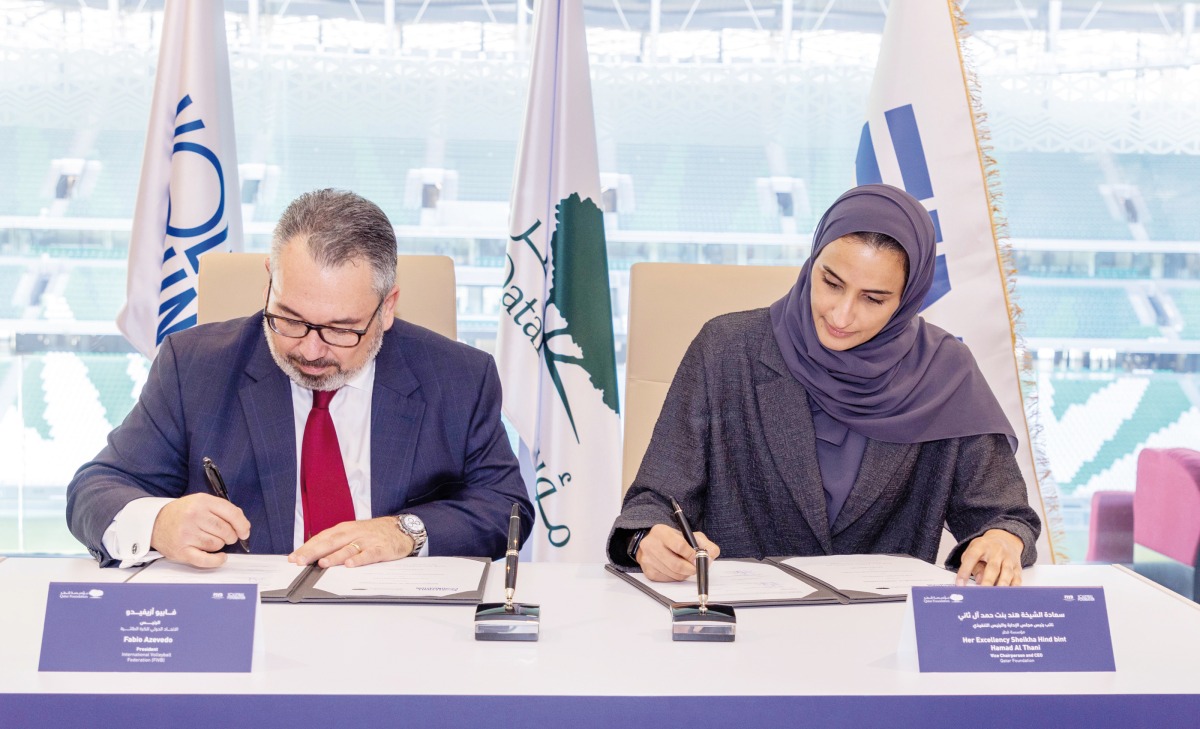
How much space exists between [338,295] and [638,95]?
7.88 feet

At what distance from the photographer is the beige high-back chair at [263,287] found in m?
2.19

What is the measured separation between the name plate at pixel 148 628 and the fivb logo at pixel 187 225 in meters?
2.16

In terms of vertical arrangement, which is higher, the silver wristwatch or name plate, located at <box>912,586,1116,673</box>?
the silver wristwatch

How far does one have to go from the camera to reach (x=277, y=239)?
70.5 inches

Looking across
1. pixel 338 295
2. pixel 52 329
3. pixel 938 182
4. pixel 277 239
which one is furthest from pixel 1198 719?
pixel 52 329

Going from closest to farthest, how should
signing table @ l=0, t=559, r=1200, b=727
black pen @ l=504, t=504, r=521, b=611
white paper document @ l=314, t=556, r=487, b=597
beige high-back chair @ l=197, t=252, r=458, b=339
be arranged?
1. signing table @ l=0, t=559, r=1200, b=727
2. black pen @ l=504, t=504, r=521, b=611
3. white paper document @ l=314, t=556, r=487, b=597
4. beige high-back chair @ l=197, t=252, r=458, b=339

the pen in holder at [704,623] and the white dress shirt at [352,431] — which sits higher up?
the white dress shirt at [352,431]

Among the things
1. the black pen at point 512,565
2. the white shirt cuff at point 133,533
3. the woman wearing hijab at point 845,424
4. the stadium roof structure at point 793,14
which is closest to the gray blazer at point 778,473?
the woman wearing hijab at point 845,424

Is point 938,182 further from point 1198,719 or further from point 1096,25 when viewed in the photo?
point 1198,719

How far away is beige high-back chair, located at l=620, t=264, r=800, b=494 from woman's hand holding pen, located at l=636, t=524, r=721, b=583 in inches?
27.7

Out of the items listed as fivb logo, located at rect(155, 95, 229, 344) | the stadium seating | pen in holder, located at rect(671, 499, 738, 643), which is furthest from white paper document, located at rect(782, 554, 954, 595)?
the stadium seating

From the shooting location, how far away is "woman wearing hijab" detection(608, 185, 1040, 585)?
74.5 inches

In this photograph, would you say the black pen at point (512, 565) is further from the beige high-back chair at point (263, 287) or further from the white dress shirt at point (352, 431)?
the beige high-back chair at point (263, 287)

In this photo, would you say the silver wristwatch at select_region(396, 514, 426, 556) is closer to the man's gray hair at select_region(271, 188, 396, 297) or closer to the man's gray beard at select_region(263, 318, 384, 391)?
the man's gray beard at select_region(263, 318, 384, 391)
